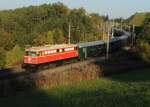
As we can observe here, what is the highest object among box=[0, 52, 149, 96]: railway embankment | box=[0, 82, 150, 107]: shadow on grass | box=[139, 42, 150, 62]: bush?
box=[0, 82, 150, 107]: shadow on grass

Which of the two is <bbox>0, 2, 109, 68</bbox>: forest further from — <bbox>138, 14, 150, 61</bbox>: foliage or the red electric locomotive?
<bbox>138, 14, 150, 61</bbox>: foliage

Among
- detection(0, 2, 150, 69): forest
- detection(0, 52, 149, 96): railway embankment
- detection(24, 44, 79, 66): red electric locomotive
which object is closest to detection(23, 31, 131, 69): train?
detection(24, 44, 79, 66): red electric locomotive

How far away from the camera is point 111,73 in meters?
44.5

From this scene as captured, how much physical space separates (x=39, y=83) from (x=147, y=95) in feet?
36.0

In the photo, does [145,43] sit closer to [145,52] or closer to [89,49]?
[145,52]

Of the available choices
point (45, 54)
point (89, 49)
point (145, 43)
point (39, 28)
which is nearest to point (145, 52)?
point (145, 43)

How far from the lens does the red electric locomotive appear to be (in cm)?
4659

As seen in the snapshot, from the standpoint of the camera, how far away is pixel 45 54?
47844 mm

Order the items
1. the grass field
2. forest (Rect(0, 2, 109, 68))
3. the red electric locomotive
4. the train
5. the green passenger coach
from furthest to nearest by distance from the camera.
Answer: forest (Rect(0, 2, 109, 68)), the green passenger coach, the train, the red electric locomotive, the grass field

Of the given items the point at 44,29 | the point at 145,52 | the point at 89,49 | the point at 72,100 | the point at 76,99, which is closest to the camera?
the point at 72,100

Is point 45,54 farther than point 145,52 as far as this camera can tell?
No

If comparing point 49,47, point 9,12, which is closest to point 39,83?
point 49,47

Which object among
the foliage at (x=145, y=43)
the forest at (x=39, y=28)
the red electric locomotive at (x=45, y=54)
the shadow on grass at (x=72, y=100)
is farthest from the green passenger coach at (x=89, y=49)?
the shadow on grass at (x=72, y=100)

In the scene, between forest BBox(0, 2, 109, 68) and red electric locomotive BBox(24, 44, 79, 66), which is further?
forest BBox(0, 2, 109, 68)
